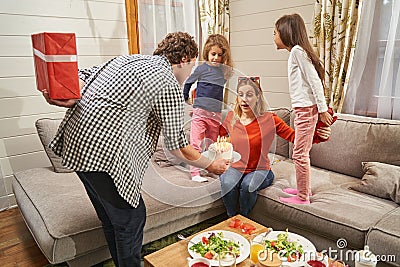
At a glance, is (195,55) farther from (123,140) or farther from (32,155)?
(32,155)

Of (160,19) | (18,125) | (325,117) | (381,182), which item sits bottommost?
(381,182)

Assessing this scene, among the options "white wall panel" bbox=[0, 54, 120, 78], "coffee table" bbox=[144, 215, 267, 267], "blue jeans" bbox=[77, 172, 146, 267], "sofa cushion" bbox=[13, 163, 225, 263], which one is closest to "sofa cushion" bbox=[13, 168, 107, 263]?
"sofa cushion" bbox=[13, 163, 225, 263]

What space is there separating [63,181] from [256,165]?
4.06 feet

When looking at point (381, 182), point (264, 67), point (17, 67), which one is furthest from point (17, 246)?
point (264, 67)

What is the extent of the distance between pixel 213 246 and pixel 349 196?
957 mm

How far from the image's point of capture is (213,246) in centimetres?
133

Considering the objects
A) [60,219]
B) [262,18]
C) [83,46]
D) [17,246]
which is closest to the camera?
[60,219]

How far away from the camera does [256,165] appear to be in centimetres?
209

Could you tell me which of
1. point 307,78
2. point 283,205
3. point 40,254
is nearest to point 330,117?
point 307,78

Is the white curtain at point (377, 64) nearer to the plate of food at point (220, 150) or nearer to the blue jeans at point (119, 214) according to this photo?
the plate of food at point (220, 150)

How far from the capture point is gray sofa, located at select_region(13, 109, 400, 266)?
1.56m

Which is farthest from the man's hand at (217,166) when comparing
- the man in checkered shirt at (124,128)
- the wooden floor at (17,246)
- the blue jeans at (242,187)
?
the wooden floor at (17,246)

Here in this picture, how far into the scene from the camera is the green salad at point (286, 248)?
125cm

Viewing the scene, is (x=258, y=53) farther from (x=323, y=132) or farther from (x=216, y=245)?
(x=216, y=245)
